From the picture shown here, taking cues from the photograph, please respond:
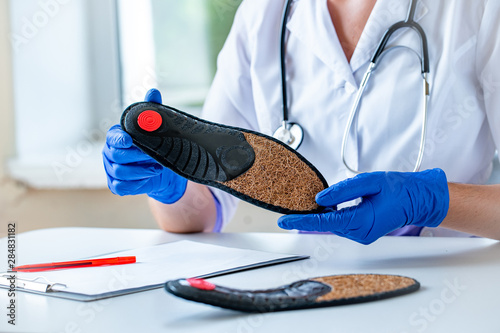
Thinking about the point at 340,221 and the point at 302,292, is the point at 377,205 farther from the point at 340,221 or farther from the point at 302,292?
the point at 302,292

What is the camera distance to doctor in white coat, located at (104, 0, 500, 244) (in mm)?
959

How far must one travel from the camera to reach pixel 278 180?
0.74 m

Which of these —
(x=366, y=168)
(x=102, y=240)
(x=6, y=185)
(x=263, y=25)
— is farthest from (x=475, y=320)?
(x=6, y=185)

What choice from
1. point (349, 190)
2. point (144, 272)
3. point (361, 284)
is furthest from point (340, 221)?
point (144, 272)

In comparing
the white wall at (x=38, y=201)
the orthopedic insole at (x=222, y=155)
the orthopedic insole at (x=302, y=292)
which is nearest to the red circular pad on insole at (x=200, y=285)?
the orthopedic insole at (x=302, y=292)

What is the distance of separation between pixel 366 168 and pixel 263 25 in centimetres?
38

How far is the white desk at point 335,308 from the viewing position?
0.51 metres

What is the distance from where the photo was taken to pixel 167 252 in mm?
814

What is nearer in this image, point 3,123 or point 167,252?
point 167,252

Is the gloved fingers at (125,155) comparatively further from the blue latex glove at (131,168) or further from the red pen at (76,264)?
the red pen at (76,264)

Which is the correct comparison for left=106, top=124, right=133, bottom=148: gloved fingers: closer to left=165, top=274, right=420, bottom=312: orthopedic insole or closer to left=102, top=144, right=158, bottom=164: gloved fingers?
left=102, top=144, right=158, bottom=164: gloved fingers

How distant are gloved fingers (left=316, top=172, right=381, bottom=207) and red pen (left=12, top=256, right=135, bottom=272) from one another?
289 millimetres

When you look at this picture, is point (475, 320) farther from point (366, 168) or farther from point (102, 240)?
point (102, 240)

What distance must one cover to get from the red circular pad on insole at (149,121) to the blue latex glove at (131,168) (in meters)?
0.06
